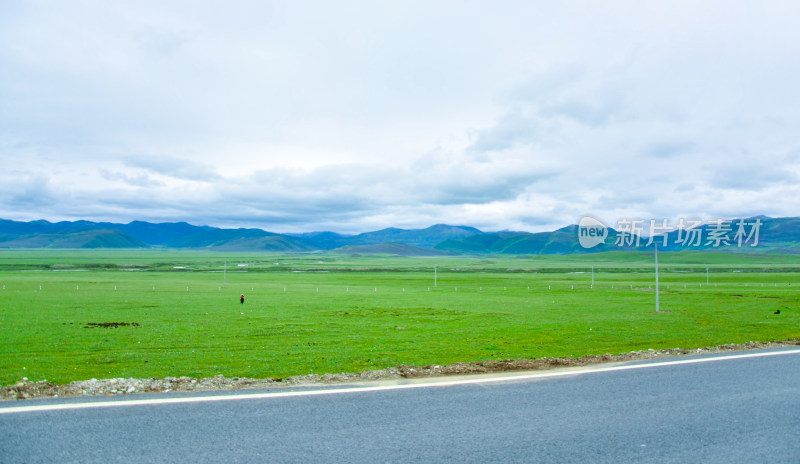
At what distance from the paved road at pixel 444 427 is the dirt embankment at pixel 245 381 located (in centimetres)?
85

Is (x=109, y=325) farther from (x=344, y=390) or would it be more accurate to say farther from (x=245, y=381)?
(x=344, y=390)

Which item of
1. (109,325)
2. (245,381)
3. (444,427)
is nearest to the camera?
(444,427)

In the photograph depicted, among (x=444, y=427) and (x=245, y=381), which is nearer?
(x=444, y=427)

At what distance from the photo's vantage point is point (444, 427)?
7.29 m

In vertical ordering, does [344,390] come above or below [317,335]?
above

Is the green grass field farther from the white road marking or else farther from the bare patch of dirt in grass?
the white road marking

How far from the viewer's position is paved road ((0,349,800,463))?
6.32 metres

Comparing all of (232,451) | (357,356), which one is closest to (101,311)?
(357,356)

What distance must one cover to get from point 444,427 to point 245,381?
4977 mm

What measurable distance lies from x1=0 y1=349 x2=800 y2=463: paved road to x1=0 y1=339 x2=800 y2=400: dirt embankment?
85 centimetres

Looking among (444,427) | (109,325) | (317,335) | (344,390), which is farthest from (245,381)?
(109,325)

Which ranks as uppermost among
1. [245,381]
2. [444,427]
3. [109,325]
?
[444,427]

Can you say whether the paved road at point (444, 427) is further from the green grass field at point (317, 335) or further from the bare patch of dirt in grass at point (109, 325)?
the bare patch of dirt in grass at point (109, 325)

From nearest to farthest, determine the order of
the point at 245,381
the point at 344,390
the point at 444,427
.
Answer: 1. the point at 444,427
2. the point at 344,390
3. the point at 245,381
